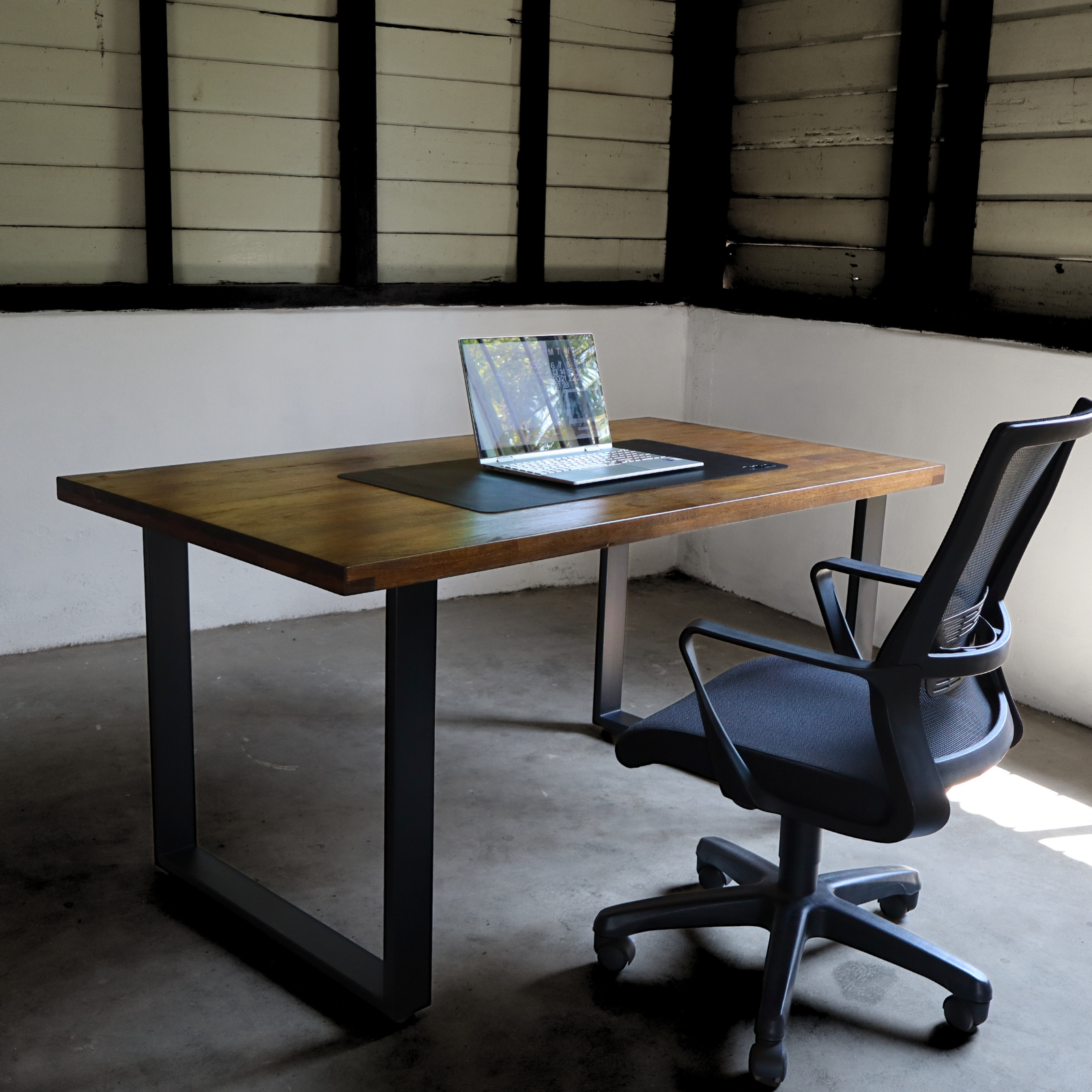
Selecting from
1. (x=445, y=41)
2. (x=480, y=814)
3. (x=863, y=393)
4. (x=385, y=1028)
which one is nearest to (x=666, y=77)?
(x=445, y=41)

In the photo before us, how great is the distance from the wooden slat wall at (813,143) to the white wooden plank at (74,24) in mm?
2280

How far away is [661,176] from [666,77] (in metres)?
0.38

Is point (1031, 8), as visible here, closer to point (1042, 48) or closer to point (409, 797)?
point (1042, 48)

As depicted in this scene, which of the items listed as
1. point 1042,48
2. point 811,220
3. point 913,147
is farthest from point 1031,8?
point 811,220

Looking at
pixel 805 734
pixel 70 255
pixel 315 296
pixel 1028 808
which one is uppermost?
pixel 70 255

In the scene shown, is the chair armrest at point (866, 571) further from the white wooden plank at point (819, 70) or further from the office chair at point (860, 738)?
the white wooden plank at point (819, 70)

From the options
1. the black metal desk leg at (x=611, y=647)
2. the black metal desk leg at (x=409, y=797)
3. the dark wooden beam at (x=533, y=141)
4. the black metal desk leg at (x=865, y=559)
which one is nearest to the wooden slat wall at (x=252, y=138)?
the dark wooden beam at (x=533, y=141)

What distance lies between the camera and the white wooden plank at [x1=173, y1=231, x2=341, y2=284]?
13.6 feet

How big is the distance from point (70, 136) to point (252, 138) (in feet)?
1.88

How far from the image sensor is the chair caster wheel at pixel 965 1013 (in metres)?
2.14

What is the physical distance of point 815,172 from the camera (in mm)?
4594

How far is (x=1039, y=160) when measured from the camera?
12.4 feet

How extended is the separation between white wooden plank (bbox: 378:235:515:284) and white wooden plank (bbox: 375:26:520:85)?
1.84 feet

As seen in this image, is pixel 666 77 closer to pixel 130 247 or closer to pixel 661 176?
pixel 661 176
